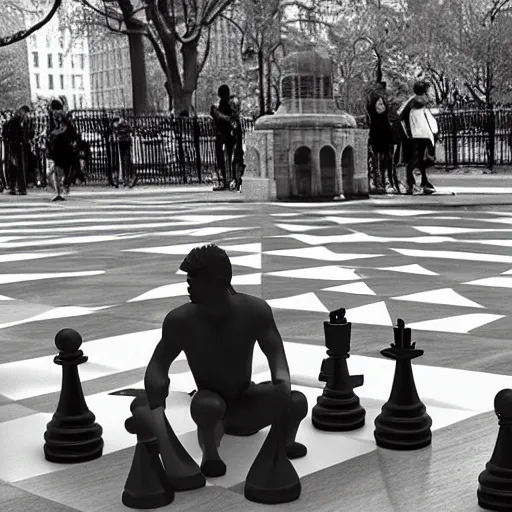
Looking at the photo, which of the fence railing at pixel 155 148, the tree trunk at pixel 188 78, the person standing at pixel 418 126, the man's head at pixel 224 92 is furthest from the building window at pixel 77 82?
the person standing at pixel 418 126

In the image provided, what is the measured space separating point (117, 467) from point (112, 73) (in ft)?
488

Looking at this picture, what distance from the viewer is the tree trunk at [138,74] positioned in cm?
3078

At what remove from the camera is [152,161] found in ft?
77.5

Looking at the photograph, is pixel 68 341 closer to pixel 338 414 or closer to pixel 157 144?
pixel 338 414

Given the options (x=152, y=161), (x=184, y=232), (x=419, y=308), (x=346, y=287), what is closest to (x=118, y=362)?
(x=419, y=308)

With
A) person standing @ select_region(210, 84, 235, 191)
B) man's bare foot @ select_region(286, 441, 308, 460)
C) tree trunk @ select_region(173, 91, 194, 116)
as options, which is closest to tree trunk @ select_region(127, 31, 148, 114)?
tree trunk @ select_region(173, 91, 194, 116)

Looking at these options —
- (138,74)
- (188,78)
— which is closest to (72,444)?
(138,74)

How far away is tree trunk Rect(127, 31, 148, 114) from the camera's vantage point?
30.8 metres

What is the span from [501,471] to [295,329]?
9.07 feet

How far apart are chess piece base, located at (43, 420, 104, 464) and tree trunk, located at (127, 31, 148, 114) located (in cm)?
2797

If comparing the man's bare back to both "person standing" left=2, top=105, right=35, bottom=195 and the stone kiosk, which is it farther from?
"person standing" left=2, top=105, right=35, bottom=195

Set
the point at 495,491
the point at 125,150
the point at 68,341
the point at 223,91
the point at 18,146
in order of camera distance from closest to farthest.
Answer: the point at 495,491
the point at 68,341
the point at 223,91
the point at 18,146
the point at 125,150

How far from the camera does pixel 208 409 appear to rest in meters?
2.90

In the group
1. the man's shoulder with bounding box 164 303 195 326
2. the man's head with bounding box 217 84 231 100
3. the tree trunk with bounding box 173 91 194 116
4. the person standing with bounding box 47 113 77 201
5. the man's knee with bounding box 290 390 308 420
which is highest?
the tree trunk with bounding box 173 91 194 116
